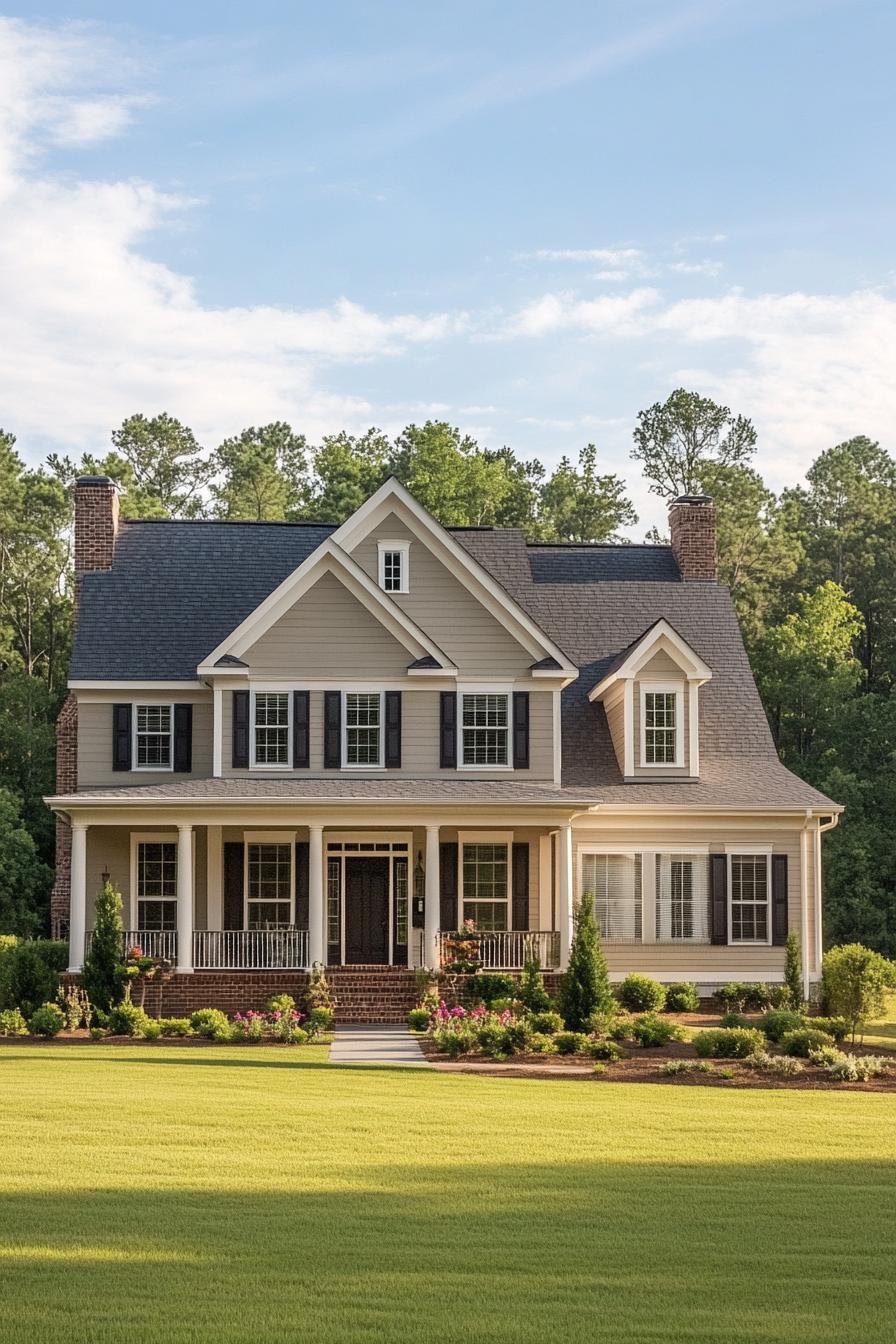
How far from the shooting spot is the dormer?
102 ft

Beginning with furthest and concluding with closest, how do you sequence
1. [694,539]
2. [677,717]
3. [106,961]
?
[694,539] → [677,717] → [106,961]

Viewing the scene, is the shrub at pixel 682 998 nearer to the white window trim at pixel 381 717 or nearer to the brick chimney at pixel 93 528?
the white window trim at pixel 381 717

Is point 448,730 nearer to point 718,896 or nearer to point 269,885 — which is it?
point 269,885

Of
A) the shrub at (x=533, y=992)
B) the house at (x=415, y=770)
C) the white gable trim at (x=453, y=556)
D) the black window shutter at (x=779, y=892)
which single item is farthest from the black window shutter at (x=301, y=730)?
the black window shutter at (x=779, y=892)

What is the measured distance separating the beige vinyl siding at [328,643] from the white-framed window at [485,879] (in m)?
3.52

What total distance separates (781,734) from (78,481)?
87.5 ft

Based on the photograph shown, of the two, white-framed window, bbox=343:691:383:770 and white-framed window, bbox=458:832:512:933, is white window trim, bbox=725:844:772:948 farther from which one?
white-framed window, bbox=343:691:383:770

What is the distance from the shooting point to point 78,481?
33.5 metres

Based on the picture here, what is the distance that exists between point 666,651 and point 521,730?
10.6ft

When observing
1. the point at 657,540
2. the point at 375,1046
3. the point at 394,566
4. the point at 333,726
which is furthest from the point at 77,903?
the point at 657,540

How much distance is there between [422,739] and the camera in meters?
30.3

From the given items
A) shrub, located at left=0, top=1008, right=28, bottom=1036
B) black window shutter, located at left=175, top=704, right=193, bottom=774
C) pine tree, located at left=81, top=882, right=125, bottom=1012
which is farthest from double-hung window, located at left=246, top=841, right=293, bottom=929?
shrub, located at left=0, top=1008, right=28, bottom=1036

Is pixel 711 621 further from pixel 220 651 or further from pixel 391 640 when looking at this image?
pixel 220 651

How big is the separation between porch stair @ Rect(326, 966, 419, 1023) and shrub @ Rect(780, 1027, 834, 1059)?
23.5 feet
